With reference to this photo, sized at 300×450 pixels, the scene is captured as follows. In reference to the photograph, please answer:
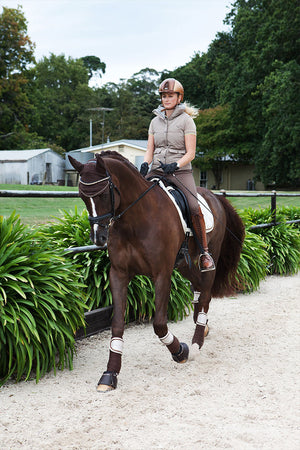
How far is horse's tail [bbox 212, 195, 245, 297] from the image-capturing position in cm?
544

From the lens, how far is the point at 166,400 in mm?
3430

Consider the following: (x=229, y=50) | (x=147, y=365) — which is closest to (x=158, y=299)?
(x=147, y=365)

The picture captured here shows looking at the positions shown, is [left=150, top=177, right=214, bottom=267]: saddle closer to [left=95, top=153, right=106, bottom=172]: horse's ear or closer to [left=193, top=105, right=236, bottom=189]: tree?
[left=95, top=153, right=106, bottom=172]: horse's ear

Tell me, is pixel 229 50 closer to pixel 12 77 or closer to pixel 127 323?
pixel 12 77

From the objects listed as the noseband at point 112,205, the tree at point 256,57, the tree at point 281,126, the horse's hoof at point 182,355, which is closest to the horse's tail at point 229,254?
the horse's hoof at point 182,355

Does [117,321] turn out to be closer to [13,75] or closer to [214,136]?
[214,136]

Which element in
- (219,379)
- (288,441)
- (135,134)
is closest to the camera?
(288,441)

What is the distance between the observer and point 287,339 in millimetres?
A: 5012

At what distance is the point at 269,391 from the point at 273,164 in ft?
95.5

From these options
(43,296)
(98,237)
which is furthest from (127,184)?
(43,296)

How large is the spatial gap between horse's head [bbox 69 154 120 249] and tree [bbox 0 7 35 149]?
142 feet

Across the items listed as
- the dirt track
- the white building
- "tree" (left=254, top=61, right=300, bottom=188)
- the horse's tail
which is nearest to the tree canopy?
"tree" (left=254, top=61, right=300, bottom=188)

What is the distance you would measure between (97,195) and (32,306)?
119 cm

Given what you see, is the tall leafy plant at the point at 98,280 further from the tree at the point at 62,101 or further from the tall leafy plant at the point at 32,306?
the tree at the point at 62,101
